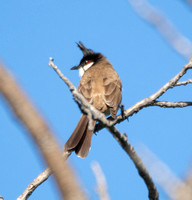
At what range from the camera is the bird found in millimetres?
4336

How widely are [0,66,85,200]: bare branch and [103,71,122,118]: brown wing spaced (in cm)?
403

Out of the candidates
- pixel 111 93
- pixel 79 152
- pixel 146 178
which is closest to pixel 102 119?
pixel 146 178

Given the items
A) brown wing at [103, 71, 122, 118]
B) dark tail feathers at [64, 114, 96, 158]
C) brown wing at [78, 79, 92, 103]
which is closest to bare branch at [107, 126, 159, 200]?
dark tail feathers at [64, 114, 96, 158]

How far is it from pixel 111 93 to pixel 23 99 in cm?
447

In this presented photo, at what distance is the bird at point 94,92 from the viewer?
4.34 metres

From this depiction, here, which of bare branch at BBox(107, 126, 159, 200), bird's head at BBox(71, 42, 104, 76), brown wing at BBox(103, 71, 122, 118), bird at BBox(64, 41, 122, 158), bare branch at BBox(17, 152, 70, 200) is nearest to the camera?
bare branch at BBox(107, 126, 159, 200)

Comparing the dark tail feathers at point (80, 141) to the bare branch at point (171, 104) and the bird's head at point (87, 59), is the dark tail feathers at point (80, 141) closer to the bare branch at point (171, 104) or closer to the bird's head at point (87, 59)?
the bare branch at point (171, 104)

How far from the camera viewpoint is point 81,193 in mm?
712

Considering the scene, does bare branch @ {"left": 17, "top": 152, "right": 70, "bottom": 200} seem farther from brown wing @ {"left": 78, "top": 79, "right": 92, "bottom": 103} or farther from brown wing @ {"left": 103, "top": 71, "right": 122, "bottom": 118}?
brown wing @ {"left": 78, "top": 79, "right": 92, "bottom": 103}

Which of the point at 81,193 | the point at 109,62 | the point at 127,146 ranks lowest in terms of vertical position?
the point at 81,193

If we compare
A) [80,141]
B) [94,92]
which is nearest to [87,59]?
[94,92]

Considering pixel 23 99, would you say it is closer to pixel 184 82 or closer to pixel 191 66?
pixel 191 66

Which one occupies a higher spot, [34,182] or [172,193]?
[34,182]

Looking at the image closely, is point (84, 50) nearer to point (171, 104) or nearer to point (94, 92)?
point (94, 92)
